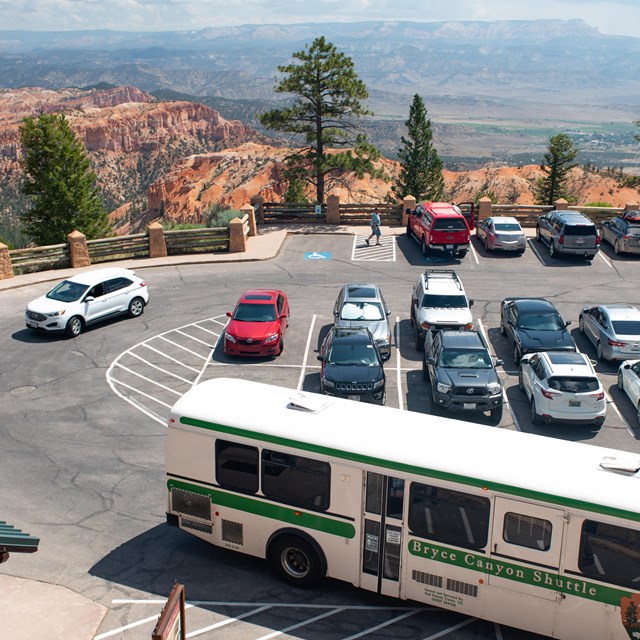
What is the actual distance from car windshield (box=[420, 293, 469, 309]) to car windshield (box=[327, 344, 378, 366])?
15.6ft

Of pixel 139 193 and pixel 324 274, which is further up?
pixel 324 274

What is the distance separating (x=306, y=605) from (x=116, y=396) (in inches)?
421

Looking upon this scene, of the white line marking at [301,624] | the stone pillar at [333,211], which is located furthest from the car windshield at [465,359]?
the stone pillar at [333,211]

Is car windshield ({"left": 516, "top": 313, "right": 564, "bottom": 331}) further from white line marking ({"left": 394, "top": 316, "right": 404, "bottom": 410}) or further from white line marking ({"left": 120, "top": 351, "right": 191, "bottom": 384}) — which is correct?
white line marking ({"left": 120, "top": 351, "right": 191, "bottom": 384})

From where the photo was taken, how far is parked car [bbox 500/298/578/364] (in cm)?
2341

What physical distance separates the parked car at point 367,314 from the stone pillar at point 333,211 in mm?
16879

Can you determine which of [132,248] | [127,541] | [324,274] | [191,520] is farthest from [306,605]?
[132,248]

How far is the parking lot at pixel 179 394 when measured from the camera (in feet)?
43.3

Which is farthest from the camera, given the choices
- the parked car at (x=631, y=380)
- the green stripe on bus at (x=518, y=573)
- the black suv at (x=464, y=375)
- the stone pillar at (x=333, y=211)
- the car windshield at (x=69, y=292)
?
the stone pillar at (x=333, y=211)

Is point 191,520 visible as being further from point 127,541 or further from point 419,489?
point 419,489

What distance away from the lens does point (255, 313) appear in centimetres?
2528

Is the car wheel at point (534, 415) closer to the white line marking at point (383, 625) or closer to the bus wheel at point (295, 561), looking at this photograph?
the white line marking at point (383, 625)

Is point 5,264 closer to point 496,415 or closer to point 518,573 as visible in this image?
point 496,415

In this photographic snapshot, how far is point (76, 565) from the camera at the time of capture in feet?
46.5
